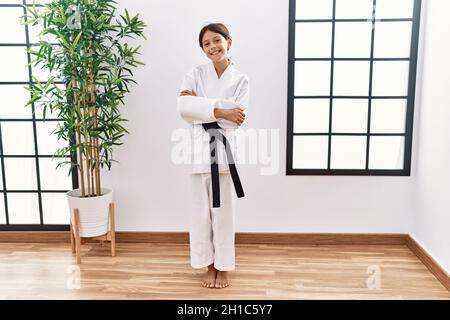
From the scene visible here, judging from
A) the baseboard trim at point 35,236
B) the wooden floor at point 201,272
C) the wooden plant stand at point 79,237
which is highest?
the wooden plant stand at point 79,237

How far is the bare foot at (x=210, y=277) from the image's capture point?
2666 millimetres

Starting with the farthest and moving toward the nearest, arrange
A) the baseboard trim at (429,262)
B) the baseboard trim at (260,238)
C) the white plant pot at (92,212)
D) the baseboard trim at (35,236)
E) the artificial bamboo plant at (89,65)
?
the baseboard trim at (35,236) < the baseboard trim at (260,238) < the white plant pot at (92,212) < the artificial bamboo plant at (89,65) < the baseboard trim at (429,262)

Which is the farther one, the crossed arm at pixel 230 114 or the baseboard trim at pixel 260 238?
the baseboard trim at pixel 260 238

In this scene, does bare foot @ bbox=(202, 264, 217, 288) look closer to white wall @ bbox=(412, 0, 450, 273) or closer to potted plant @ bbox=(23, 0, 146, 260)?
potted plant @ bbox=(23, 0, 146, 260)

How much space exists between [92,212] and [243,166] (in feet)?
3.74

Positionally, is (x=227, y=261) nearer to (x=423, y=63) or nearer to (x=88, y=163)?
(x=88, y=163)

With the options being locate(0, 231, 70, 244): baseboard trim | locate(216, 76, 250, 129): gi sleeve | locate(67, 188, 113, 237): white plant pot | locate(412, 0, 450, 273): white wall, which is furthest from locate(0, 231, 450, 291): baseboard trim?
locate(216, 76, 250, 129): gi sleeve

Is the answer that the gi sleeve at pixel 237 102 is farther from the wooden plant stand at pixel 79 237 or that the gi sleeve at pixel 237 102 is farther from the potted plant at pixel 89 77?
the wooden plant stand at pixel 79 237

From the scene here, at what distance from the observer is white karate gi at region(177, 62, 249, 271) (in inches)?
101

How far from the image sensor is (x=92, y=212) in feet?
10.0

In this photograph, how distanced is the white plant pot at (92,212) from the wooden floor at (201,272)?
8.1 inches

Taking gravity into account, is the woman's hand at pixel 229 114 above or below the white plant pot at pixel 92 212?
above

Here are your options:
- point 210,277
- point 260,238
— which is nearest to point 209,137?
point 210,277

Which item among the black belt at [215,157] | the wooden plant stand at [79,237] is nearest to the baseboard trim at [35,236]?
the wooden plant stand at [79,237]
